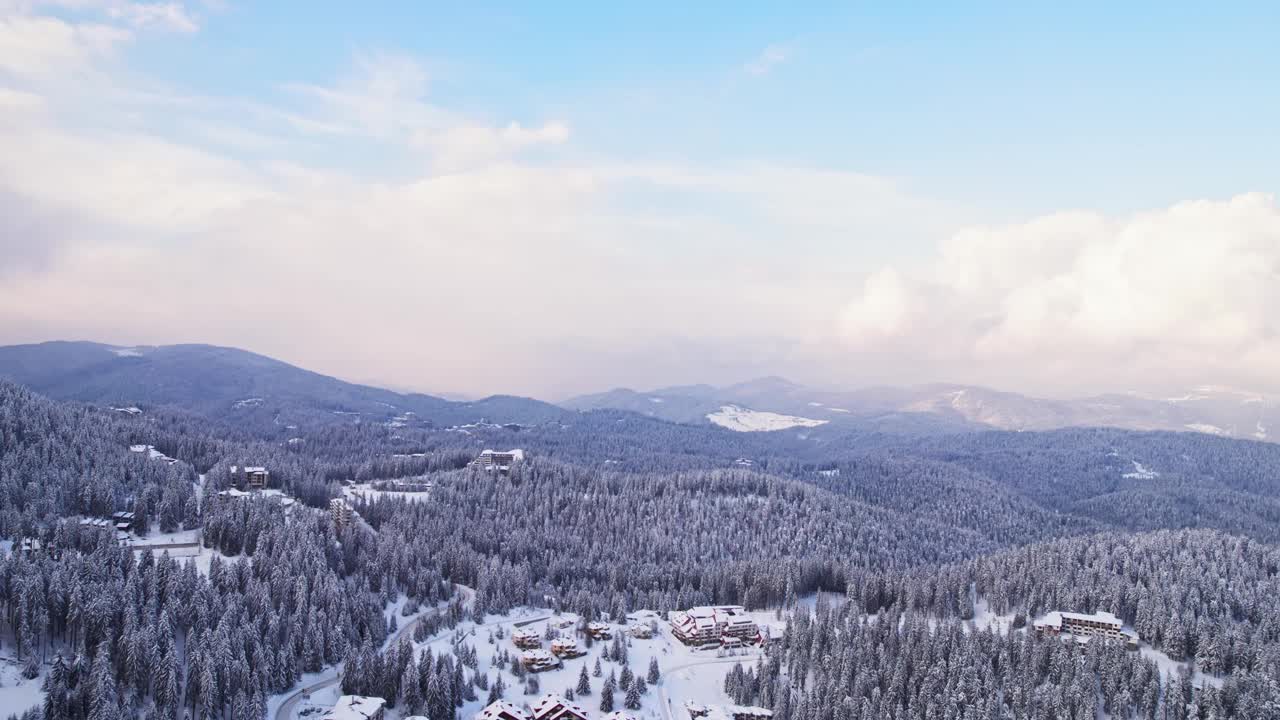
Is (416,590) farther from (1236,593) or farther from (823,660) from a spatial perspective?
(1236,593)

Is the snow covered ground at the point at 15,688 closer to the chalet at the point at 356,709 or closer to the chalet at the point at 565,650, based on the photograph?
the chalet at the point at 356,709

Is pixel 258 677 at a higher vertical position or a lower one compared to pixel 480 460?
lower

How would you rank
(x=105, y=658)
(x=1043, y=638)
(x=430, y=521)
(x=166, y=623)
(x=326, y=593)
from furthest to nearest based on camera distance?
(x=430, y=521) → (x=326, y=593) → (x=1043, y=638) → (x=166, y=623) → (x=105, y=658)

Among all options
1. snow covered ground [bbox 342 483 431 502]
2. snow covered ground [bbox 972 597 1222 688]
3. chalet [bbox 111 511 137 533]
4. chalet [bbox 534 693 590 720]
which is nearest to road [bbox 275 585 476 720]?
chalet [bbox 534 693 590 720]

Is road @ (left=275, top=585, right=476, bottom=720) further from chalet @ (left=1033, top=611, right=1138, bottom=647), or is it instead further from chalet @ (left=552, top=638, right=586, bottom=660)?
chalet @ (left=1033, top=611, right=1138, bottom=647)

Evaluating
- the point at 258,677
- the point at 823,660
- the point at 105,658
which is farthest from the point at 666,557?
the point at 105,658

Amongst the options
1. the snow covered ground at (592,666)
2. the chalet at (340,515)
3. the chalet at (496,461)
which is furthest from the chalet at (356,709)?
the chalet at (496,461)

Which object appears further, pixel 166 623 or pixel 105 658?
pixel 166 623
